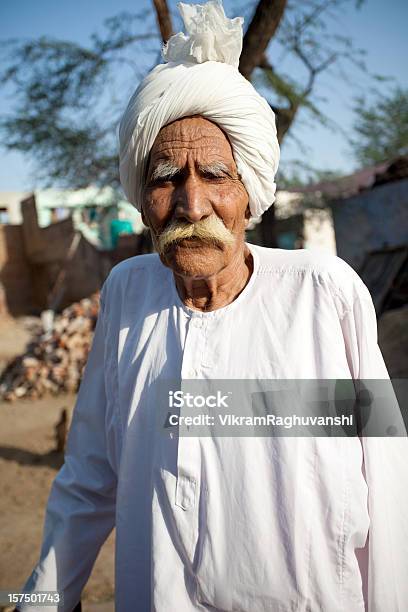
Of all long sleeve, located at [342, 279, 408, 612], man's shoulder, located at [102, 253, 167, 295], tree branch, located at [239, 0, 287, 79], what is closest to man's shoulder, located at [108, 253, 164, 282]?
man's shoulder, located at [102, 253, 167, 295]

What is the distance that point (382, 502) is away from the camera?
1248 mm

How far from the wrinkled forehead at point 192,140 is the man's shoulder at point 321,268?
316mm

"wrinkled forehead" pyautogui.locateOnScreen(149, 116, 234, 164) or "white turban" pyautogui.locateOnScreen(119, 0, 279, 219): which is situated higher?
"white turban" pyautogui.locateOnScreen(119, 0, 279, 219)

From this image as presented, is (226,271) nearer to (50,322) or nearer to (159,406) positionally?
(159,406)

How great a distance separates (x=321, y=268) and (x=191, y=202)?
39 cm

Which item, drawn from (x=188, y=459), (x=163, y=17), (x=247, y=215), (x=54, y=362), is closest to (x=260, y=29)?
(x=163, y=17)

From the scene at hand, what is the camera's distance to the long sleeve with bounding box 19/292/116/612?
149 cm

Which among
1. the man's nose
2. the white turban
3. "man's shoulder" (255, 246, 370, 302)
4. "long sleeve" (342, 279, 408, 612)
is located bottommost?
"long sleeve" (342, 279, 408, 612)

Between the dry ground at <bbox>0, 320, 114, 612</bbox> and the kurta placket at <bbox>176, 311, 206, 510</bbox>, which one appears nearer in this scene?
the kurta placket at <bbox>176, 311, 206, 510</bbox>

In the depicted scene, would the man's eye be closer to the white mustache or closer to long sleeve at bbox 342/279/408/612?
the white mustache

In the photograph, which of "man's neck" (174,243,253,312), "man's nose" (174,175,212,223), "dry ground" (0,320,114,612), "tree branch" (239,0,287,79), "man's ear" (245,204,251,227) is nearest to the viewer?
"man's nose" (174,175,212,223)

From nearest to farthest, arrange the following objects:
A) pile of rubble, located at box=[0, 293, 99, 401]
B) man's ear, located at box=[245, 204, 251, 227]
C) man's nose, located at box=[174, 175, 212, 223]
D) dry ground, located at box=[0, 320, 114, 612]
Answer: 1. man's nose, located at box=[174, 175, 212, 223]
2. man's ear, located at box=[245, 204, 251, 227]
3. dry ground, located at box=[0, 320, 114, 612]
4. pile of rubble, located at box=[0, 293, 99, 401]

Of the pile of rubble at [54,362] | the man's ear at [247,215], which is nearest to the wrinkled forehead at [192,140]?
the man's ear at [247,215]

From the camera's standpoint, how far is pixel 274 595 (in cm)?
124
